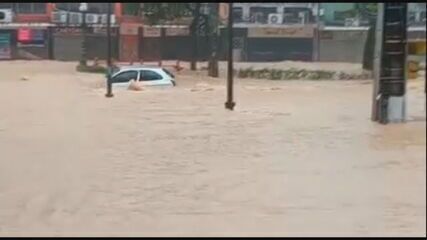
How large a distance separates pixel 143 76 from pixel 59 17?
0.22m

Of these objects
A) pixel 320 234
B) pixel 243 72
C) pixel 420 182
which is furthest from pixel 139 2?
pixel 420 182

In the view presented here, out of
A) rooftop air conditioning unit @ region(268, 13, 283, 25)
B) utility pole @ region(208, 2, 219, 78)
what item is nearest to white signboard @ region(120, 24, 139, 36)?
utility pole @ region(208, 2, 219, 78)

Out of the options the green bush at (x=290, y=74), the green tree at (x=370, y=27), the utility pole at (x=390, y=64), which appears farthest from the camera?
the green bush at (x=290, y=74)

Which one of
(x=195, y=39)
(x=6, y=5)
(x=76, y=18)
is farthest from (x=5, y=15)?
(x=195, y=39)

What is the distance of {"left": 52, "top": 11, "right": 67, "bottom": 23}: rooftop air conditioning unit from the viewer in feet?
5.04

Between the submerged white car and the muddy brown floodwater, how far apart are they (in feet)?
0.11

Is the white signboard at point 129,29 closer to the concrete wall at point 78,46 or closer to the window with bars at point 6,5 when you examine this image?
the concrete wall at point 78,46

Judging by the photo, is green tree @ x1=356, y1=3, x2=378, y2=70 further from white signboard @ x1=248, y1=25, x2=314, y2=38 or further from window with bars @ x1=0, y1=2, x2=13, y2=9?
window with bars @ x1=0, y1=2, x2=13, y2=9

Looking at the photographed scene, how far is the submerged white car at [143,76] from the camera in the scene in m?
1.67

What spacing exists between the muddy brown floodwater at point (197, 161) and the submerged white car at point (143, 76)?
0.03 m

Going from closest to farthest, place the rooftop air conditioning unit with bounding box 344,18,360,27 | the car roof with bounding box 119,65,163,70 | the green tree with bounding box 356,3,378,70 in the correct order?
the green tree with bounding box 356,3,378,70 → the rooftop air conditioning unit with bounding box 344,18,360,27 → the car roof with bounding box 119,65,163,70

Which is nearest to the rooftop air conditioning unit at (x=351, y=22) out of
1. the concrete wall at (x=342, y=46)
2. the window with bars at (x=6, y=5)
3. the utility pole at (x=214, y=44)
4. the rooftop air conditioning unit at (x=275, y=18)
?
the concrete wall at (x=342, y=46)

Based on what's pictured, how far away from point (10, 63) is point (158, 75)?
0.31 meters

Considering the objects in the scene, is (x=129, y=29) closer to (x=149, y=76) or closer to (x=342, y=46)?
(x=149, y=76)
